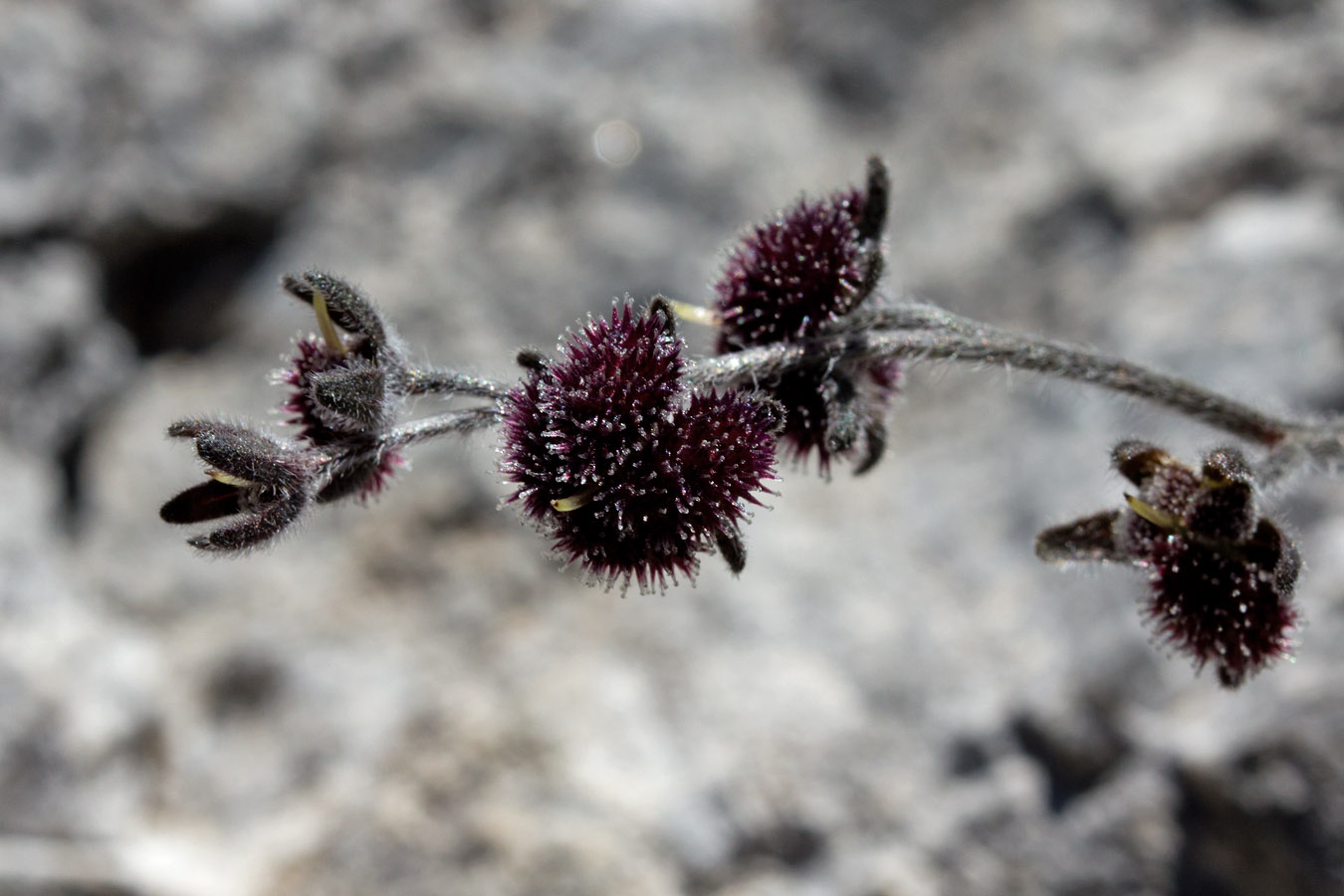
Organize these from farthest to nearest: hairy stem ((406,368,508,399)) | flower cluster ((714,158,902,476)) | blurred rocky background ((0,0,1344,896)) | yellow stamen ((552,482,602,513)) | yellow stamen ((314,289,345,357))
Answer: blurred rocky background ((0,0,1344,896)), flower cluster ((714,158,902,476)), hairy stem ((406,368,508,399)), yellow stamen ((314,289,345,357)), yellow stamen ((552,482,602,513))

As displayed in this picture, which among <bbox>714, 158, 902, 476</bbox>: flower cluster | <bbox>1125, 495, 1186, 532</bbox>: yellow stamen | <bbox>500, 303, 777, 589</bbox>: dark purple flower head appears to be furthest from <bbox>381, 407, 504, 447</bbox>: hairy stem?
<bbox>1125, 495, 1186, 532</bbox>: yellow stamen

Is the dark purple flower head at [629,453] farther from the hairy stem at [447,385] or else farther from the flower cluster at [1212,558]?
the flower cluster at [1212,558]

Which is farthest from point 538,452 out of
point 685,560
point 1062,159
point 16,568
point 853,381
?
point 1062,159

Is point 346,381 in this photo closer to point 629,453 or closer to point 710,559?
point 629,453

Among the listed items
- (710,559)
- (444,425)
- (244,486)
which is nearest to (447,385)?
(444,425)

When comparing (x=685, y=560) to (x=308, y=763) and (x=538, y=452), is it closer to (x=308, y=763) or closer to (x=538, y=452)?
(x=538, y=452)

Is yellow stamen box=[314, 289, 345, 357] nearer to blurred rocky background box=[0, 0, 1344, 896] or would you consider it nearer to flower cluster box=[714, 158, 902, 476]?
flower cluster box=[714, 158, 902, 476]
